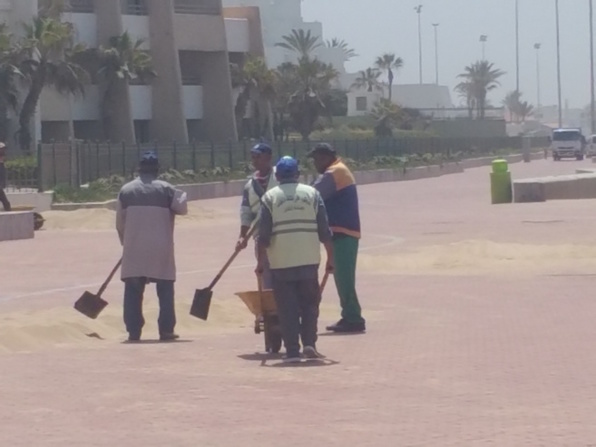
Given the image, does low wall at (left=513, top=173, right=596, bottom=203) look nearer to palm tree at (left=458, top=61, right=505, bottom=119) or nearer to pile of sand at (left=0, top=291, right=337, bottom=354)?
pile of sand at (left=0, top=291, right=337, bottom=354)

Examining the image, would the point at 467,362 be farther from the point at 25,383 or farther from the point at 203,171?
the point at 203,171

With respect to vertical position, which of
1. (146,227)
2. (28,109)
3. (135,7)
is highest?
(135,7)

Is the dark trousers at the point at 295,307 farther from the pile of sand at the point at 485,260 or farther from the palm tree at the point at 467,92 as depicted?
the palm tree at the point at 467,92

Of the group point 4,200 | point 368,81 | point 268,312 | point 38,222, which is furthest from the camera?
point 368,81

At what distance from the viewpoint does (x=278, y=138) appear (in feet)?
271

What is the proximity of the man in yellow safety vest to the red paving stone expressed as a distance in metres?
0.39

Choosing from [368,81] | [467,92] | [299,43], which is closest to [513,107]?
[467,92]

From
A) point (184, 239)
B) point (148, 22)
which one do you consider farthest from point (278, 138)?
point (184, 239)

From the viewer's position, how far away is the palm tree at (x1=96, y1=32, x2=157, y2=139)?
59.8 m

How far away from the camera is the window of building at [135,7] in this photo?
65000 mm

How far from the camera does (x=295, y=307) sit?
10.8 metres

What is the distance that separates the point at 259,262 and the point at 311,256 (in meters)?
0.55

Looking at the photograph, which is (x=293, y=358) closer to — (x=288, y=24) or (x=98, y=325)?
(x=98, y=325)

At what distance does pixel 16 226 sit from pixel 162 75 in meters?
38.0
